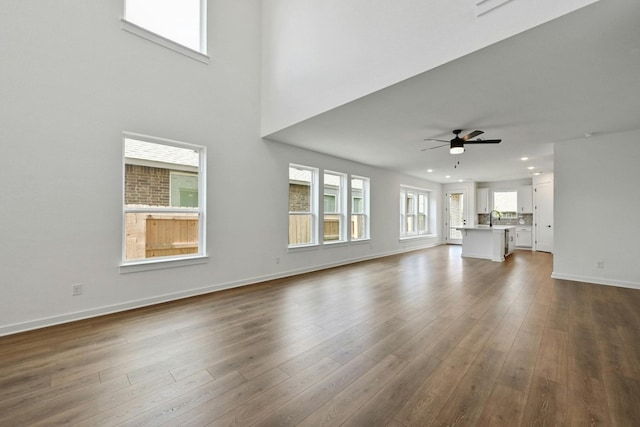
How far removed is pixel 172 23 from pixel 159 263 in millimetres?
3442

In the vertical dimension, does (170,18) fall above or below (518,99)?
above

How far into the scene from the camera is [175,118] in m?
3.72

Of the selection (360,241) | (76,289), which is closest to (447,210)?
(360,241)

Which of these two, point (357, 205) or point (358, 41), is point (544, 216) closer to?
point (357, 205)

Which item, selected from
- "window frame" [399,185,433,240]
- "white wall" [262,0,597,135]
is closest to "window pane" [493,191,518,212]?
"window frame" [399,185,433,240]

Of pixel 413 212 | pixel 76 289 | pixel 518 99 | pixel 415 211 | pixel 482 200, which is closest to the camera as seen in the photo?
pixel 76 289

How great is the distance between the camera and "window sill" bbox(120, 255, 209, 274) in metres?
3.35

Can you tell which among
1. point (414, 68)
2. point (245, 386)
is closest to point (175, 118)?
point (414, 68)

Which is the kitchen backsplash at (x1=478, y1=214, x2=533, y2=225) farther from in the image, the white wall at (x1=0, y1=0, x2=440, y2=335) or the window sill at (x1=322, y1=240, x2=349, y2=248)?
the white wall at (x1=0, y1=0, x2=440, y2=335)

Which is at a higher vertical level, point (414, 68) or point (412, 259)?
point (414, 68)

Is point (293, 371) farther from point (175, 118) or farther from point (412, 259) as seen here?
point (412, 259)

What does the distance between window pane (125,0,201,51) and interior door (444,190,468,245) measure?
1013 centimetres

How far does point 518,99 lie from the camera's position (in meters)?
3.17

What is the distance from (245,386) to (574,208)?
607 cm
